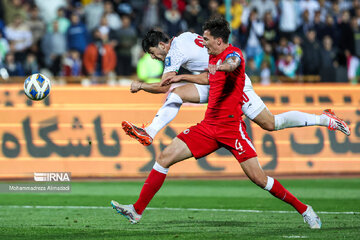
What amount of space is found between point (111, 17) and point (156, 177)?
41.4 feet

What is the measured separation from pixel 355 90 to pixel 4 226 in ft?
31.7

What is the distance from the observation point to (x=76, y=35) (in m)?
20.7

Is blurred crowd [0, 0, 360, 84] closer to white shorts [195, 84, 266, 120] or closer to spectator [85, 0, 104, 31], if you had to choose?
spectator [85, 0, 104, 31]

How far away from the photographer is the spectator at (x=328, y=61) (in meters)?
20.3

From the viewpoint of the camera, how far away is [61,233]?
8953 millimetres

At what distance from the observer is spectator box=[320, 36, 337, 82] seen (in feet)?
66.7

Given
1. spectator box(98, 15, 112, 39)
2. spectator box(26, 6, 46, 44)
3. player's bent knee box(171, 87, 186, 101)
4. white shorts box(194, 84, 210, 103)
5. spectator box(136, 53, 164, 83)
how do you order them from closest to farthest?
white shorts box(194, 84, 210, 103) < player's bent knee box(171, 87, 186, 101) < spectator box(136, 53, 164, 83) < spectator box(98, 15, 112, 39) < spectator box(26, 6, 46, 44)

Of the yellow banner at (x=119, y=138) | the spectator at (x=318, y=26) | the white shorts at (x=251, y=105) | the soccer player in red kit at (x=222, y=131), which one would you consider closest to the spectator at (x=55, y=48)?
the yellow banner at (x=119, y=138)

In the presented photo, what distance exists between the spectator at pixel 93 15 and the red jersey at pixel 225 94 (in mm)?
12646

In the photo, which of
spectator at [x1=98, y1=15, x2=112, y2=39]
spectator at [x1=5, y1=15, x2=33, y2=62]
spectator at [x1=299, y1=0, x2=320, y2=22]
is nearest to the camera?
spectator at [x1=5, y1=15, x2=33, y2=62]

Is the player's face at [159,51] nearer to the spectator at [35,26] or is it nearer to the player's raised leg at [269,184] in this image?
the player's raised leg at [269,184]

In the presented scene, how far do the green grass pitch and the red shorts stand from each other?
0.90 metres

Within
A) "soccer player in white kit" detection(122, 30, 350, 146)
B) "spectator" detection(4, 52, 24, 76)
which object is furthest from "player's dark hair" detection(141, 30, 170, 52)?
"spectator" detection(4, 52, 24, 76)

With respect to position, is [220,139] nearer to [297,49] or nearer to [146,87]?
[146,87]
